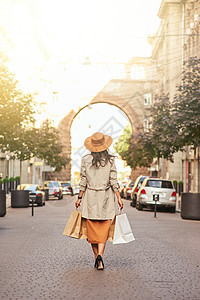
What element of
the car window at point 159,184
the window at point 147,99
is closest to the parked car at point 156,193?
the car window at point 159,184

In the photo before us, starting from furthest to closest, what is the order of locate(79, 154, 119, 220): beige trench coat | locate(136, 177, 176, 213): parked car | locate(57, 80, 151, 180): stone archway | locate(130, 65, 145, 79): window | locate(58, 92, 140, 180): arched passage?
locate(130, 65, 145, 79): window → locate(57, 80, 151, 180): stone archway → locate(58, 92, 140, 180): arched passage → locate(136, 177, 176, 213): parked car → locate(79, 154, 119, 220): beige trench coat

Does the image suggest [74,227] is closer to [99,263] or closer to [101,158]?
[99,263]

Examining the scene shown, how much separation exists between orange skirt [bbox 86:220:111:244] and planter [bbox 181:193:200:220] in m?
14.1

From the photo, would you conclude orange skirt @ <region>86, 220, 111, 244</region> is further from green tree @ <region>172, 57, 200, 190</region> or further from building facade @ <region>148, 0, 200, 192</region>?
building facade @ <region>148, 0, 200, 192</region>

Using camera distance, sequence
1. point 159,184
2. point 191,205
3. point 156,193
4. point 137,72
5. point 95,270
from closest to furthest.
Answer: point 95,270, point 191,205, point 156,193, point 159,184, point 137,72

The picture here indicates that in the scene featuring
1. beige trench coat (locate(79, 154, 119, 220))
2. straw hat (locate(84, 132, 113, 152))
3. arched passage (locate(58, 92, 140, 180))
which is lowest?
beige trench coat (locate(79, 154, 119, 220))

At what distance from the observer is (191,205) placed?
75.7ft

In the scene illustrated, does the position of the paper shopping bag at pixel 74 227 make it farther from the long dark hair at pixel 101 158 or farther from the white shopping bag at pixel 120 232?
the long dark hair at pixel 101 158

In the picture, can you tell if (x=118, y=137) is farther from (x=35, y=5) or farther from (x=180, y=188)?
(x=180, y=188)

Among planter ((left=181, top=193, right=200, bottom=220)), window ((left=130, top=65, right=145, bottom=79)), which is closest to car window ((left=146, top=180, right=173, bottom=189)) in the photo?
planter ((left=181, top=193, right=200, bottom=220))

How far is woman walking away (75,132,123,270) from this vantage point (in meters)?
9.23

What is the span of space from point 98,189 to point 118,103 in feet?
236

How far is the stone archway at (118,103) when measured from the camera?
79750 millimetres

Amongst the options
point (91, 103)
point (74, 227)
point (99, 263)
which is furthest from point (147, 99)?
point (99, 263)
